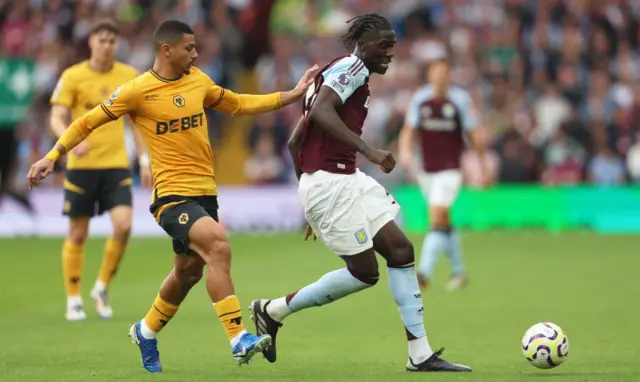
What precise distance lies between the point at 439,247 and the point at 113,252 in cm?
414

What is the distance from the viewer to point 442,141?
48.8ft

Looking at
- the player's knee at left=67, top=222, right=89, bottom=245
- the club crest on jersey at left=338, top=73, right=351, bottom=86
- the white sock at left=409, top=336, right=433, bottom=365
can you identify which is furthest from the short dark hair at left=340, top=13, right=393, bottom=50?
the player's knee at left=67, top=222, right=89, bottom=245

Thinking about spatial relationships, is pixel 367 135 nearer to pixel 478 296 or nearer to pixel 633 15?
pixel 633 15

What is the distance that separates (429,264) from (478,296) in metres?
0.93

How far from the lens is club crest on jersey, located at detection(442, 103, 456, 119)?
587 inches

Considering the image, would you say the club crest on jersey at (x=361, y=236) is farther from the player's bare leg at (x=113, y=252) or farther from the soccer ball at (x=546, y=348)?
the player's bare leg at (x=113, y=252)

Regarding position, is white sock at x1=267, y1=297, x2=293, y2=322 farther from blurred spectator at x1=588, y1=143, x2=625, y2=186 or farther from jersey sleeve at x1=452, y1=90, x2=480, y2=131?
blurred spectator at x1=588, y1=143, x2=625, y2=186

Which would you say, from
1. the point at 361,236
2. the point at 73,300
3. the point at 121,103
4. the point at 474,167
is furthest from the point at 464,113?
the point at 474,167

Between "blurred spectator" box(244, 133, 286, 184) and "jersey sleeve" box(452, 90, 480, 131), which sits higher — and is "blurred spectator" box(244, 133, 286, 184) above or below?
below

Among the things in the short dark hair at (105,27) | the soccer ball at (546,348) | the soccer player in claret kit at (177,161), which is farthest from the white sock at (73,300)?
the soccer ball at (546,348)

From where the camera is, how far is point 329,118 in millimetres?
7984

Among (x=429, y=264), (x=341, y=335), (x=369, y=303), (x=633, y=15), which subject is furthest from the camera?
(x=633, y=15)

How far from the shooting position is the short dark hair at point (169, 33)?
833 cm

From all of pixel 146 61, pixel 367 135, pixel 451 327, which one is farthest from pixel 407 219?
pixel 451 327
